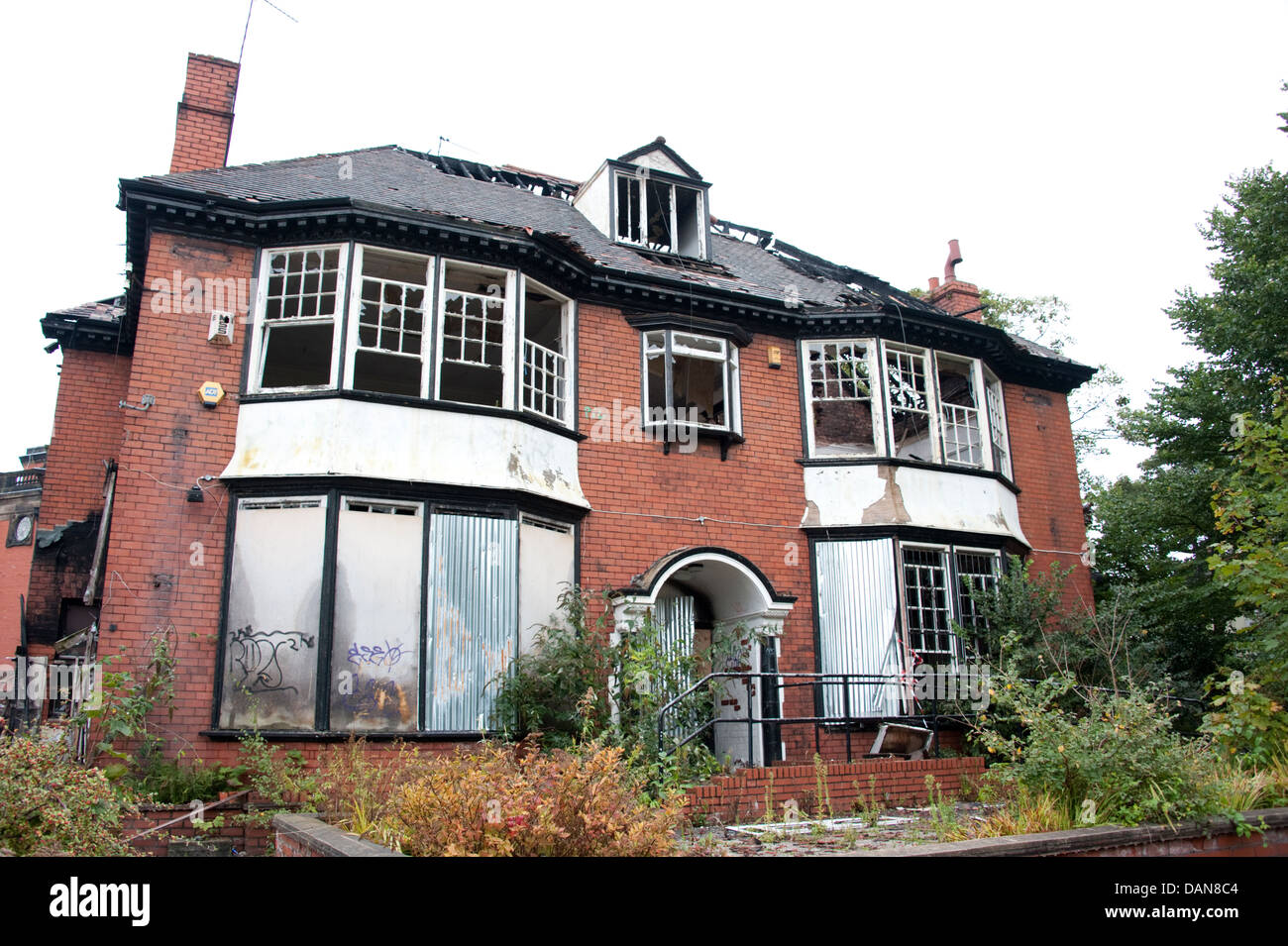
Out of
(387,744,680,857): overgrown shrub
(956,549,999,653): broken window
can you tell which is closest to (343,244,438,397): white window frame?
(387,744,680,857): overgrown shrub

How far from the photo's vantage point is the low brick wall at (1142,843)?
6082 millimetres

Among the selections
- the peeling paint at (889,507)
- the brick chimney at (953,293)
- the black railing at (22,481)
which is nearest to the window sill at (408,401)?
the peeling paint at (889,507)

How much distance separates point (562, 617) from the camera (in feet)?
39.1

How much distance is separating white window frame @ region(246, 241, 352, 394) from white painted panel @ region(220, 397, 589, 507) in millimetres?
299

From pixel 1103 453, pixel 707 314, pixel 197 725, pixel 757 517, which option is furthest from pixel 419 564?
pixel 1103 453

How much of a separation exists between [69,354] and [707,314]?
371 inches

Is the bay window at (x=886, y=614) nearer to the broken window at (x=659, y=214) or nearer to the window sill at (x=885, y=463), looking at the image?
the window sill at (x=885, y=463)

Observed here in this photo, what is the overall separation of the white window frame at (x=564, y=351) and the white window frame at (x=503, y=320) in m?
0.10

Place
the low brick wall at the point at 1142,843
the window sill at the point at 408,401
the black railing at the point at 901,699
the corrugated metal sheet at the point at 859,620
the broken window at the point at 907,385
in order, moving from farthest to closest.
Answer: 1. the broken window at the point at 907,385
2. the corrugated metal sheet at the point at 859,620
3. the black railing at the point at 901,699
4. the window sill at the point at 408,401
5. the low brick wall at the point at 1142,843

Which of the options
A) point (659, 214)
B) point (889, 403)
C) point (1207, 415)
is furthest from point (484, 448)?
point (1207, 415)

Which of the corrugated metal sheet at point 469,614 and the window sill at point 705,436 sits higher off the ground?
the window sill at point 705,436

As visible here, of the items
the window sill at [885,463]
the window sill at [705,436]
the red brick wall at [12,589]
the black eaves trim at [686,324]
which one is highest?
the black eaves trim at [686,324]

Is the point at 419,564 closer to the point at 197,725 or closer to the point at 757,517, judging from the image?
the point at 197,725

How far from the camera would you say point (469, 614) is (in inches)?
438
